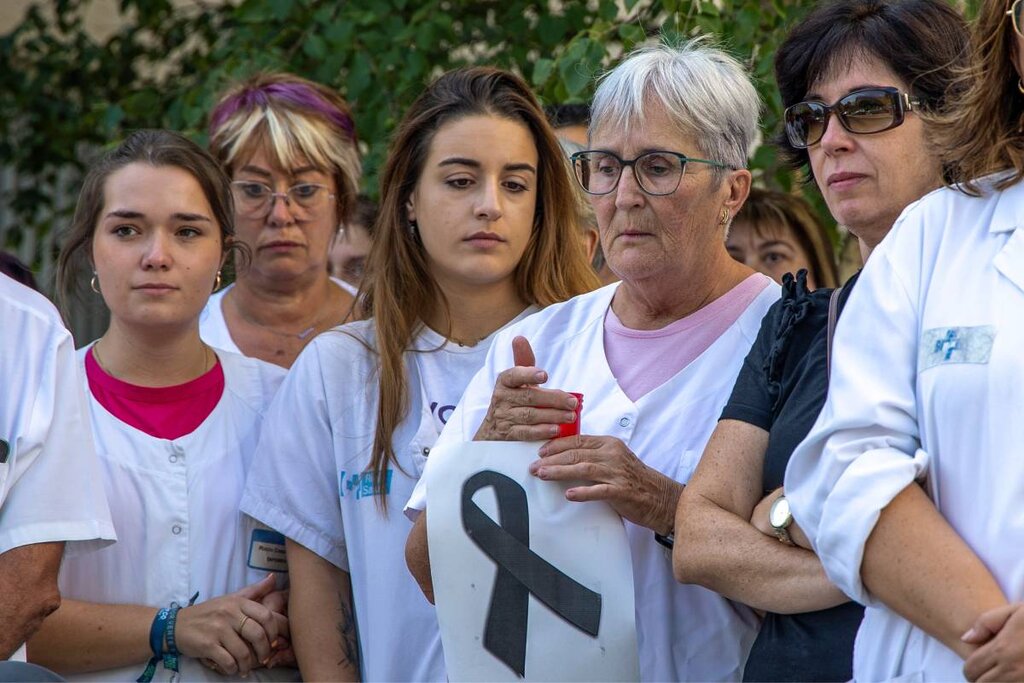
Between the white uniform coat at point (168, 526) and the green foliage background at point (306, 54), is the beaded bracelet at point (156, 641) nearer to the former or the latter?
the white uniform coat at point (168, 526)

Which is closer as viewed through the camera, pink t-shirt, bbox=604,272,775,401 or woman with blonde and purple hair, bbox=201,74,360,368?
pink t-shirt, bbox=604,272,775,401

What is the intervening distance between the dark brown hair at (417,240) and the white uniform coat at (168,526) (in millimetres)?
550

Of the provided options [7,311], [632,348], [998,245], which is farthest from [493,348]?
[998,245]

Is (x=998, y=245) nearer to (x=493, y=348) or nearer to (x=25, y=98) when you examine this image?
(x=493, y=348)

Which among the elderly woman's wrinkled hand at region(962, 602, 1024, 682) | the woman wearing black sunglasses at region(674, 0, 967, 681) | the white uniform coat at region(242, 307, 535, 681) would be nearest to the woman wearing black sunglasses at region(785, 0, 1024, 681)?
the elderly woman's wrinkled hand at region(962, 602, 1024, 682)

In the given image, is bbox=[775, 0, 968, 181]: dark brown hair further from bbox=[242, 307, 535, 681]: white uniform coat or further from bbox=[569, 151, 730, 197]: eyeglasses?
bbox=[242, 307, 535, 681]: white uniform coat

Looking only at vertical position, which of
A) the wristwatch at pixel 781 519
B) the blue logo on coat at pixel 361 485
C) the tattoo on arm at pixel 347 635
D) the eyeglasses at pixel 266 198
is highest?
the eyeglasses at pixel 266 198

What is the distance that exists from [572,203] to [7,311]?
4.62 ft

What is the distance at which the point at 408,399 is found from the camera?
A: 3.37 meters

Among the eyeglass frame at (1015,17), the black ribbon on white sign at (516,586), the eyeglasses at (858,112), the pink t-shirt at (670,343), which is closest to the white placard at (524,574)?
the black ribbon on white sign at (516,586)

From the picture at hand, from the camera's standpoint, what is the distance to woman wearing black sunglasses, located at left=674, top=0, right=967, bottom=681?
238 centimetres

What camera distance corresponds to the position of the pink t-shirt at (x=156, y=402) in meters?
3.44

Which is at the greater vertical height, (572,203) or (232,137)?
(232,137)

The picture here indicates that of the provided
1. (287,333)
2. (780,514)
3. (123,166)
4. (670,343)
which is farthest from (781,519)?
(287,333)
